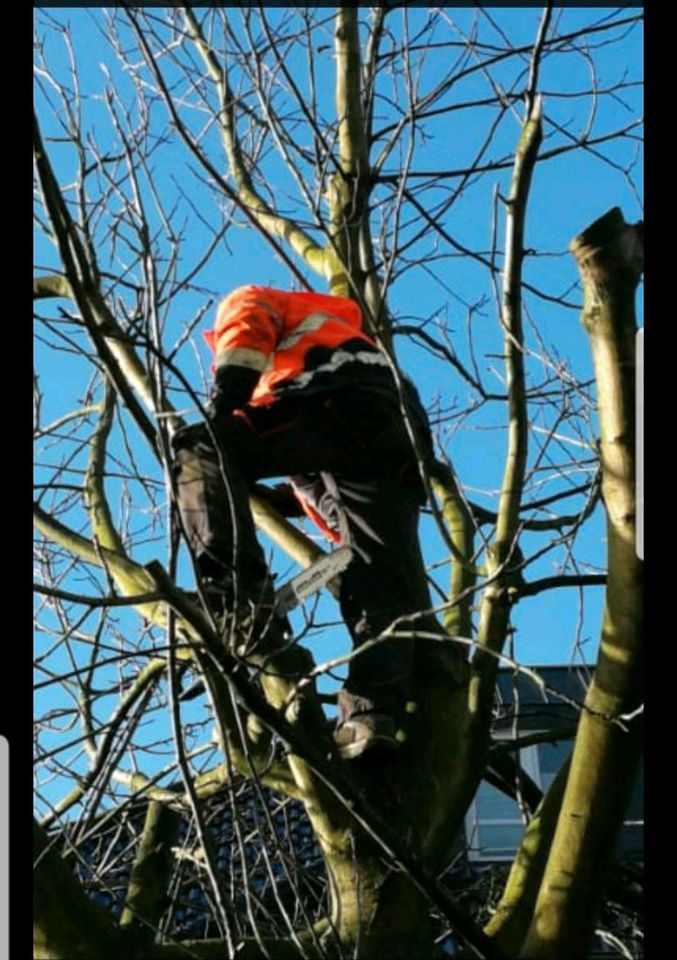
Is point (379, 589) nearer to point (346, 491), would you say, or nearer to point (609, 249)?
point (346, 491)

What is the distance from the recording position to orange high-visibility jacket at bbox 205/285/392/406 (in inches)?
177

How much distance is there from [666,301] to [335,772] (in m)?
1.45

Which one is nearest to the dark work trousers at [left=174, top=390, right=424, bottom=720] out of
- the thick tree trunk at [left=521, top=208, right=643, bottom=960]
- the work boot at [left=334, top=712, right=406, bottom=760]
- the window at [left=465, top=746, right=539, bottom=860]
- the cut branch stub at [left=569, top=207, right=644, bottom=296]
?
the work boot at [left=334, top=712, right=406, bottom=760]

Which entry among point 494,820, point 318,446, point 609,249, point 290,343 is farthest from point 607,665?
point 494,820

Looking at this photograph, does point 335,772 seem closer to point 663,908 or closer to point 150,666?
point 150,666

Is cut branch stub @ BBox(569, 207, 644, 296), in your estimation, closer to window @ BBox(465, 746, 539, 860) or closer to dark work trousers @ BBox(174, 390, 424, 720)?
dark work trousers @ BBox(174, 390, 424, 720)

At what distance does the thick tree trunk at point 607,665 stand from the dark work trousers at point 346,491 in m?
0.86

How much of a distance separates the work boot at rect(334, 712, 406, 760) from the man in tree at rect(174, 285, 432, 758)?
0.61 ft

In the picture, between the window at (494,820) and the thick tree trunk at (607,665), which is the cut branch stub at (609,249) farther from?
the window at (494,820)

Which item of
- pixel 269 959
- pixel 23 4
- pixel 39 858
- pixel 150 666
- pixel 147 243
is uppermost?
pixel 23 4

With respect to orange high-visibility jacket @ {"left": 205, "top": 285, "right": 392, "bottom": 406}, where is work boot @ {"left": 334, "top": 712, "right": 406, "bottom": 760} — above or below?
below

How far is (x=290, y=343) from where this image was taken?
185 inches

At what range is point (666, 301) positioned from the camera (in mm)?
2273

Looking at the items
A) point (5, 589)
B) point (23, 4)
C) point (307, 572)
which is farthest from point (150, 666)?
point (23, 4)
